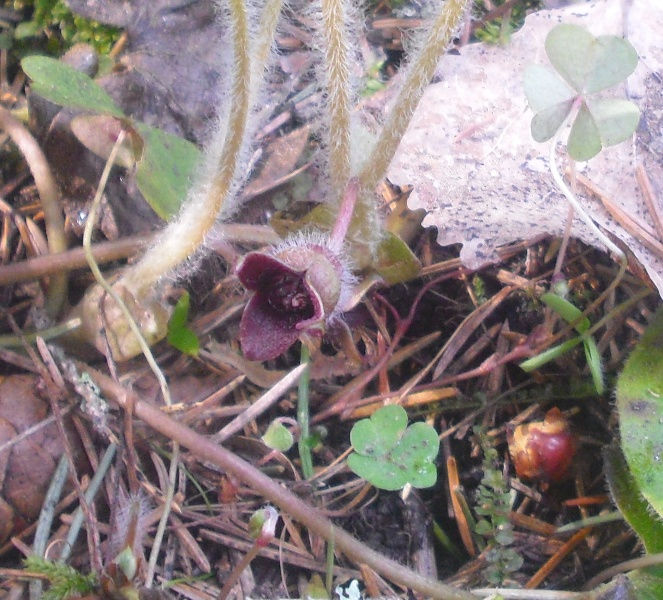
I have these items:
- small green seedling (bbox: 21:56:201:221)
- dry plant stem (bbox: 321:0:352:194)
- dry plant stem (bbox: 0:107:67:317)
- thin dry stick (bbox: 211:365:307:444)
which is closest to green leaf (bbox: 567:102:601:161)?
dry plant stem (bbox: 321:0:352:194)

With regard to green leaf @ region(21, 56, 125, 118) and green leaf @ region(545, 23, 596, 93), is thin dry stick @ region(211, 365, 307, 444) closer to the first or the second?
green leaf @ region(21, 56, 125, 118)

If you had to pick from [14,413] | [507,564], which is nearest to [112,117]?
[14,413]

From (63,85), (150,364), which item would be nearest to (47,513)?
(150,364)

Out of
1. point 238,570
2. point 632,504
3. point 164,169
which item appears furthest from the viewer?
point 164,169

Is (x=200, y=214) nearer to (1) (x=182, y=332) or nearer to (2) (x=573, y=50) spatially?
(1) (x=182, y=332)

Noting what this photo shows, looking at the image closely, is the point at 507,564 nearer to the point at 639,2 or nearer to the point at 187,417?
the point at 187,417

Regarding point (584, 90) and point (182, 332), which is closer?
point (584, 90)

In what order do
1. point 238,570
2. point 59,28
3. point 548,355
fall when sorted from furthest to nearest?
point 59,28, point 548,355, point 238,570

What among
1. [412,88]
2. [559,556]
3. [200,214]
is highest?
[412,88]
